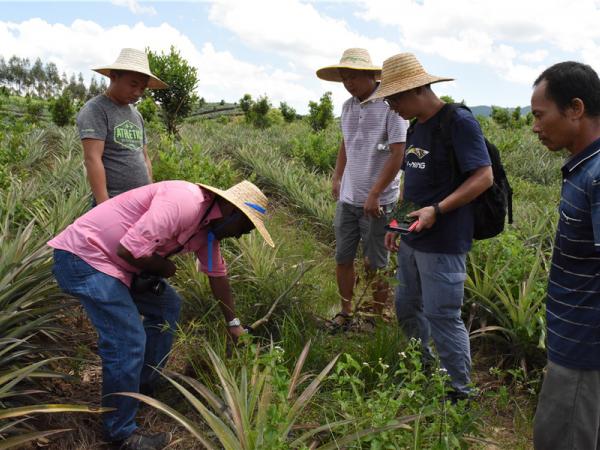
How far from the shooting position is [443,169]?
2.30 meters

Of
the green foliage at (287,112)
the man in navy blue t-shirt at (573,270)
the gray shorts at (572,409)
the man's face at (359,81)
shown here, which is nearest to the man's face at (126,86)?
the man's face at (359,81)

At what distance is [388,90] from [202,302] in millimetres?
1769

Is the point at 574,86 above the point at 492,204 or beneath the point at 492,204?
above

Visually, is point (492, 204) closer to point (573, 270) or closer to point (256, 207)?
point (573, 270)

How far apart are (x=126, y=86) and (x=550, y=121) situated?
89.0 inches

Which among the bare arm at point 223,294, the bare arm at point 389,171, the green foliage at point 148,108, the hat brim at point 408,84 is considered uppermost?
the green foliage at point 148,108

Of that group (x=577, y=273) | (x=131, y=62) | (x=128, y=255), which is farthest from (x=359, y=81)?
(x=577, y=273)

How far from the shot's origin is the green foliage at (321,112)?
16.2 m

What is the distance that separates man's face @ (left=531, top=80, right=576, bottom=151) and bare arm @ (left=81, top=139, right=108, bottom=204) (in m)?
2.15

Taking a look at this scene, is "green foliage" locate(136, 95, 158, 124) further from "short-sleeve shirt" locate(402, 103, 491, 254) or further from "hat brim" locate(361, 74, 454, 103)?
"short-sleeve shirt" locate(402, 103, 491, 254)

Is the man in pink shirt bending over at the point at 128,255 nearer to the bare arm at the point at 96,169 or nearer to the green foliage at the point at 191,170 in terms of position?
the bare arm at the point at 96,169

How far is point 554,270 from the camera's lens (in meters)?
1.67

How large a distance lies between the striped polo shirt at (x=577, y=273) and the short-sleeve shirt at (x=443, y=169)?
24.2 inches

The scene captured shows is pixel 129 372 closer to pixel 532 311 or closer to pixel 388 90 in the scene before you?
pixel 388 90
